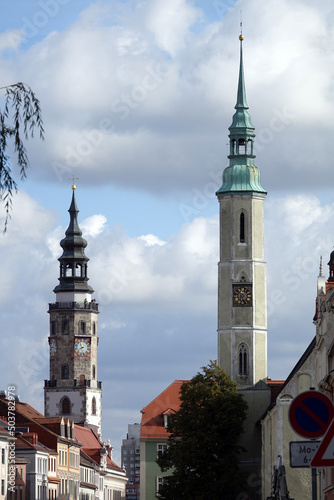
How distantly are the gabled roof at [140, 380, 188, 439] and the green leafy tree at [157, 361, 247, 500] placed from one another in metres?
17.3

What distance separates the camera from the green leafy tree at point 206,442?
8088 cm

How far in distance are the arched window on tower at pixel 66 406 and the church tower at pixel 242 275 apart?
260ft

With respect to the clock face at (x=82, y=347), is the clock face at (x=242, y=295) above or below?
below

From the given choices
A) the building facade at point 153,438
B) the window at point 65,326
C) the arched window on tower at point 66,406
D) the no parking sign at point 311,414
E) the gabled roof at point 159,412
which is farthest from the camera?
the window at point 65,326

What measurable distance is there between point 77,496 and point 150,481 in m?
30.8

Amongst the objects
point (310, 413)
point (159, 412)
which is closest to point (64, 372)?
point (159, 412)

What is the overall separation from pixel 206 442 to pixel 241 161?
2677 centimetres

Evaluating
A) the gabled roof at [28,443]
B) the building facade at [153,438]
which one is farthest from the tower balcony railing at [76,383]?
the building facade at [153,438]

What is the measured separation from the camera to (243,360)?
97.7 metres

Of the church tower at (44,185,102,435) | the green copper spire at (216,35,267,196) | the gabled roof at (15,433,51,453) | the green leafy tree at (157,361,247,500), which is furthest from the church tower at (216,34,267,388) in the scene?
the church tower at (44,185,102,435)

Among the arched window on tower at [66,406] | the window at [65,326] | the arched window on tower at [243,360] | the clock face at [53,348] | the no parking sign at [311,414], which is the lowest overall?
the no parking sign at [311,414]

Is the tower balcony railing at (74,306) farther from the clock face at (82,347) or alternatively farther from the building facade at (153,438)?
the building facade at (153,438)

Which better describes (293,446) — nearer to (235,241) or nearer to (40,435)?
(235,241)

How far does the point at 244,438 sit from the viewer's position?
307 ft
